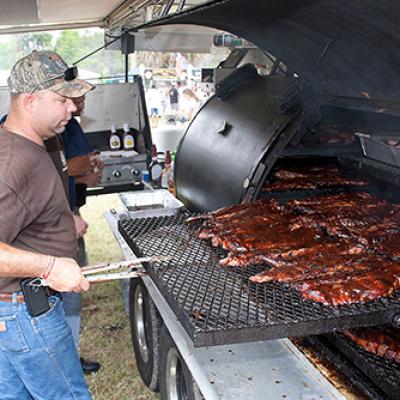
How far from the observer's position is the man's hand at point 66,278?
2336 mm

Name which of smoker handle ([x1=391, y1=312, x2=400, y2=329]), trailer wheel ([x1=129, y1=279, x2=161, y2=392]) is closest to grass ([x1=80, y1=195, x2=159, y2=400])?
trailer wheel ([x1=129, y1=279, x2=161, y2=392])

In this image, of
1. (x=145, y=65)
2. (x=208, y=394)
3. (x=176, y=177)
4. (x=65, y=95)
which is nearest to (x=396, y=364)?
(x=208, y=394)

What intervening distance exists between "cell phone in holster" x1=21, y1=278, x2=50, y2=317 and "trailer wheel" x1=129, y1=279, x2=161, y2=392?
1282mm

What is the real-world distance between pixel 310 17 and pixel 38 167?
1.77 m

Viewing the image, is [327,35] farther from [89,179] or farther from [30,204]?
[89,179]

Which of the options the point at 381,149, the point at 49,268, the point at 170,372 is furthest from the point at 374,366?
the point at 170,372

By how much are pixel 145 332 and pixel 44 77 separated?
104 inches

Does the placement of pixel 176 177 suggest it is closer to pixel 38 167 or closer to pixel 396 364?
pixel 38 167

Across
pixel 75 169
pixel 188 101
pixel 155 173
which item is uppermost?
pixel 75 169

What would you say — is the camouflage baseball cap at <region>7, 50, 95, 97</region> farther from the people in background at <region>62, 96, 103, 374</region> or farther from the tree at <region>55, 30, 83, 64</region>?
the tree at <region>55, 30, 83, 64</region>

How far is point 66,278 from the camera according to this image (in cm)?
234

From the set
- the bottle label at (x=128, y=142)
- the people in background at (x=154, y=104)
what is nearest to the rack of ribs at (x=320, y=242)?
the bottle label at (x=128, y=142)

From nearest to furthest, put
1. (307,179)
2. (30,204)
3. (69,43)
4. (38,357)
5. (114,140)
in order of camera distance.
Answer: (30,204) → (38,357) → (307,179) → (114,140) → (69,43)

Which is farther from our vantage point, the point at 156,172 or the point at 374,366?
the point at 156,172
